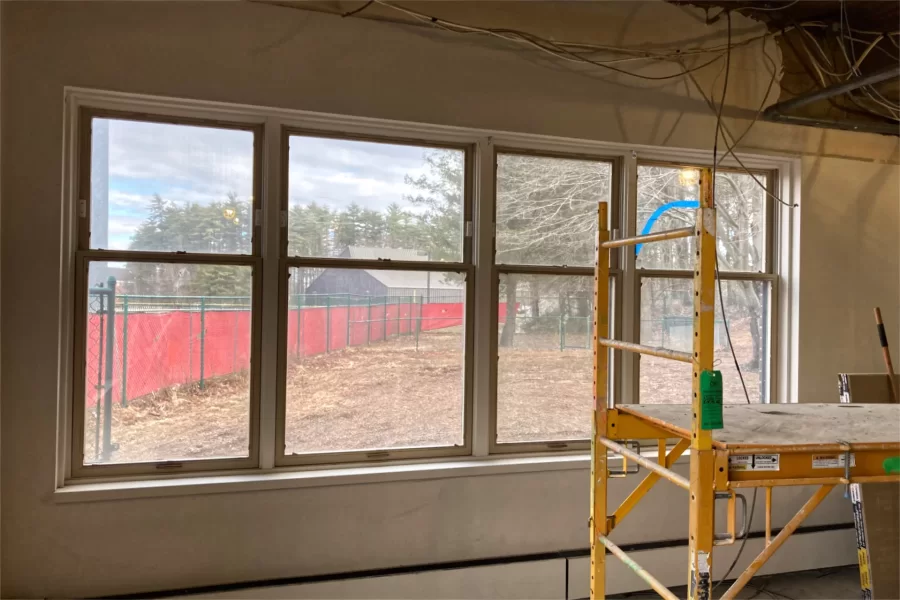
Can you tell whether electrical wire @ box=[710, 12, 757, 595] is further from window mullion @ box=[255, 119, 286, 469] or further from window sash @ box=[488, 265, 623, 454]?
window mullion @ box=[255, 119, 286, 469]

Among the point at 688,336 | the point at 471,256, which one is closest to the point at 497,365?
the point at 471,256

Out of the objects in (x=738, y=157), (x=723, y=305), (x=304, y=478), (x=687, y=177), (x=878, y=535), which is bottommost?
(x=878, y=535)

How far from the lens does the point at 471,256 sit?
101 inches

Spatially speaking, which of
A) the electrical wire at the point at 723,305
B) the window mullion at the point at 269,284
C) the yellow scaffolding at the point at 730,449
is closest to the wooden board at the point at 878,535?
the electrical wire at the point at 723,305

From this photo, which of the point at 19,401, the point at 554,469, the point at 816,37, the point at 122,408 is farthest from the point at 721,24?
the point at 19,401

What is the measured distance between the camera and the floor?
2.62 meters

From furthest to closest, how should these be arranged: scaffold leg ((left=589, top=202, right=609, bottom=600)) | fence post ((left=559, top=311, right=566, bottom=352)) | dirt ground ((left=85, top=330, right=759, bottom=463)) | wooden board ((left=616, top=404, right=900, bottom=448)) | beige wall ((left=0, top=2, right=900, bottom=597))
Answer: fence post ((left=559, top=311, right=566, bottom=352)) < dirt ground ((left=85, top=330, right=759, bottom=463)) < beige wall ((left=0, top=2, right=900, bottom=597)) < scaffold leg ((left=589, top=202, right=609, bottom=600)) < wooden board ((left=616, top=404, right=900, bottom=448))

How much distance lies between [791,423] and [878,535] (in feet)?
4.97

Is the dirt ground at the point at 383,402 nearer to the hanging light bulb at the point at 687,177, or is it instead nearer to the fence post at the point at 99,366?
the fence post at the point at 99,366

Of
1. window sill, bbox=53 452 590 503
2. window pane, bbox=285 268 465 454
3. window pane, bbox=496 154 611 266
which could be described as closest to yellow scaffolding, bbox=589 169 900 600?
window sill, bbox=53 452 590 503

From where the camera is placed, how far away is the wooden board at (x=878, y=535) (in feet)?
8.21

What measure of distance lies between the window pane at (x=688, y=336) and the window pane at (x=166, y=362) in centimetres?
199

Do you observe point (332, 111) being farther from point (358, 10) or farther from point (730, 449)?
point (730, 449)

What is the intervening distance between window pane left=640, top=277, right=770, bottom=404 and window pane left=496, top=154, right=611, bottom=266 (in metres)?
0.47
